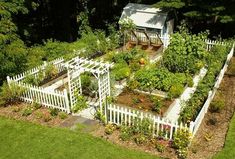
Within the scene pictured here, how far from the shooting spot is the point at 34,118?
43.4 ft

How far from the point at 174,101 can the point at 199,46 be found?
4.65 metres

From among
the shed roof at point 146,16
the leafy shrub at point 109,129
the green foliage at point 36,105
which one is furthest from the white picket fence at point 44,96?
the shed roof at point 146,16

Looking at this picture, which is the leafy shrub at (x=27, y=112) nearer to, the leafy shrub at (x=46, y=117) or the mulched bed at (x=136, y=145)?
the leafy shrub at (x=46, y=117)

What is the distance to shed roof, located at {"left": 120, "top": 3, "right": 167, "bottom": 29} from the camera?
22.6m

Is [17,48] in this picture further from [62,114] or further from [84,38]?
[84,38]

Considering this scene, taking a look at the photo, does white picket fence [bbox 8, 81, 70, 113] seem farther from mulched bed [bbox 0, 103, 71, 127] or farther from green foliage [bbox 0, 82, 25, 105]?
mulched bed [bbox 0, 103, 71, 127]

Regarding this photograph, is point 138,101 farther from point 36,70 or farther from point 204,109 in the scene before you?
point 36,70

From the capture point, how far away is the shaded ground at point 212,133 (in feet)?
35.2

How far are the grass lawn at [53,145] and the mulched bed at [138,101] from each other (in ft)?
9.39

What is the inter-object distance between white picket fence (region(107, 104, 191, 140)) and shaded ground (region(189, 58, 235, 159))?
853 millimetres

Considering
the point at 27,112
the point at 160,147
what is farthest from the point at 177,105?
the point at 27,112

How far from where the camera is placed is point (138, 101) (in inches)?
553

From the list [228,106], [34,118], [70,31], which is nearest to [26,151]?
[34,118]

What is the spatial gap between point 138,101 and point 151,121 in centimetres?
286
